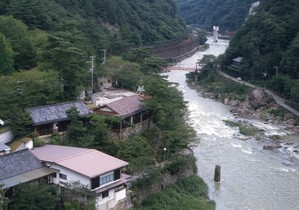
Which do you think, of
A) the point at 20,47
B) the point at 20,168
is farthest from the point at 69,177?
the point at 20,47

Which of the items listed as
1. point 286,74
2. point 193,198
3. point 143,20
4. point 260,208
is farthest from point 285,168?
point 143,20

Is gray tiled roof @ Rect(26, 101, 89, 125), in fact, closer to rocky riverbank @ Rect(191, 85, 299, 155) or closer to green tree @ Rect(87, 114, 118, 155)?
green tree @ Rect(87, 114, 118, 155)

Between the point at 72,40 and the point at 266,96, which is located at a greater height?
the point at 72,40

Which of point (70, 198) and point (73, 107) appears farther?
point (73, 107)

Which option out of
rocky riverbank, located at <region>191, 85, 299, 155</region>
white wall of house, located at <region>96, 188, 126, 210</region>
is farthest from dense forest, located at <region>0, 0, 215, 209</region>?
rocky riverbank, located at <region>191, 85, 299, 155</region>

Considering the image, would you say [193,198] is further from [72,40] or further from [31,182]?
[72,40]

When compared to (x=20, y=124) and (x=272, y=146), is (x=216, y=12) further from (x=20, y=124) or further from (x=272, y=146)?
→ (x=20, y=124)

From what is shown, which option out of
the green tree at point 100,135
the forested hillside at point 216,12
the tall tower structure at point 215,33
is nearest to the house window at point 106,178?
the green tree at point 100,135
